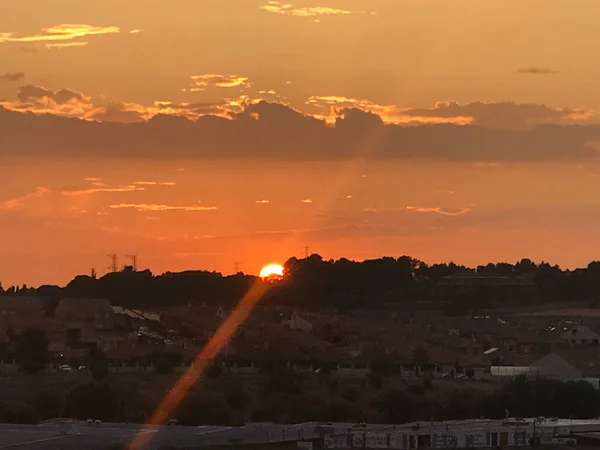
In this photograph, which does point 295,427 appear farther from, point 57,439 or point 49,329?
point 49,329

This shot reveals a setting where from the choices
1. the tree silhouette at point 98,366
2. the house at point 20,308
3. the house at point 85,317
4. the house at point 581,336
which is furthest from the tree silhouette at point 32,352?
the house at point 581,336

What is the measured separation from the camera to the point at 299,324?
106 m

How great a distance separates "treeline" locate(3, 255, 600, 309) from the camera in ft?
431

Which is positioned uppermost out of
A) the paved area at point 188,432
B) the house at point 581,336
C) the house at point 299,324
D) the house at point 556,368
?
the house at point 299,324

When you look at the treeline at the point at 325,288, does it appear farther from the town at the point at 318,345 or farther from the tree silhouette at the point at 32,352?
the tree silhouette at the point at 32,352

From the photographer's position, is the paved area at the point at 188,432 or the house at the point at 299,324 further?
the house at the point at 299,324

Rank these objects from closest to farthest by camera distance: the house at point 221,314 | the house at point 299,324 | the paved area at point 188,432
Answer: the paved area at point 188,432
the house at point 299,324
the house at point 221,314

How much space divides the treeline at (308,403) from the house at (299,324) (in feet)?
102

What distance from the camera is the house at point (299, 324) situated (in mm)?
104025

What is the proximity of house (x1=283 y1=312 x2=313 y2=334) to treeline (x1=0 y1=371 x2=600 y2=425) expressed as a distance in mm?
31232

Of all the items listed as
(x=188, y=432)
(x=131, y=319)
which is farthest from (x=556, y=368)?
(x=131, y=319)

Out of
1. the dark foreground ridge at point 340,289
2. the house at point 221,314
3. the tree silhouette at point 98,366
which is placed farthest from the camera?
the dark foreground ridge at point 340,289

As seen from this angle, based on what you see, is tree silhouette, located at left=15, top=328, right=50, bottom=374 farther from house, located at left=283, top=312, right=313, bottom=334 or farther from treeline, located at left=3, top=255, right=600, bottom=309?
treeline, located at left=3, top=255, right=600, bottom=309

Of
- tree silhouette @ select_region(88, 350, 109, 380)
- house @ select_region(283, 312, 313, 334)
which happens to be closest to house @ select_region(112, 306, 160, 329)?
house @ select_region(283, 312, 313, 334)
